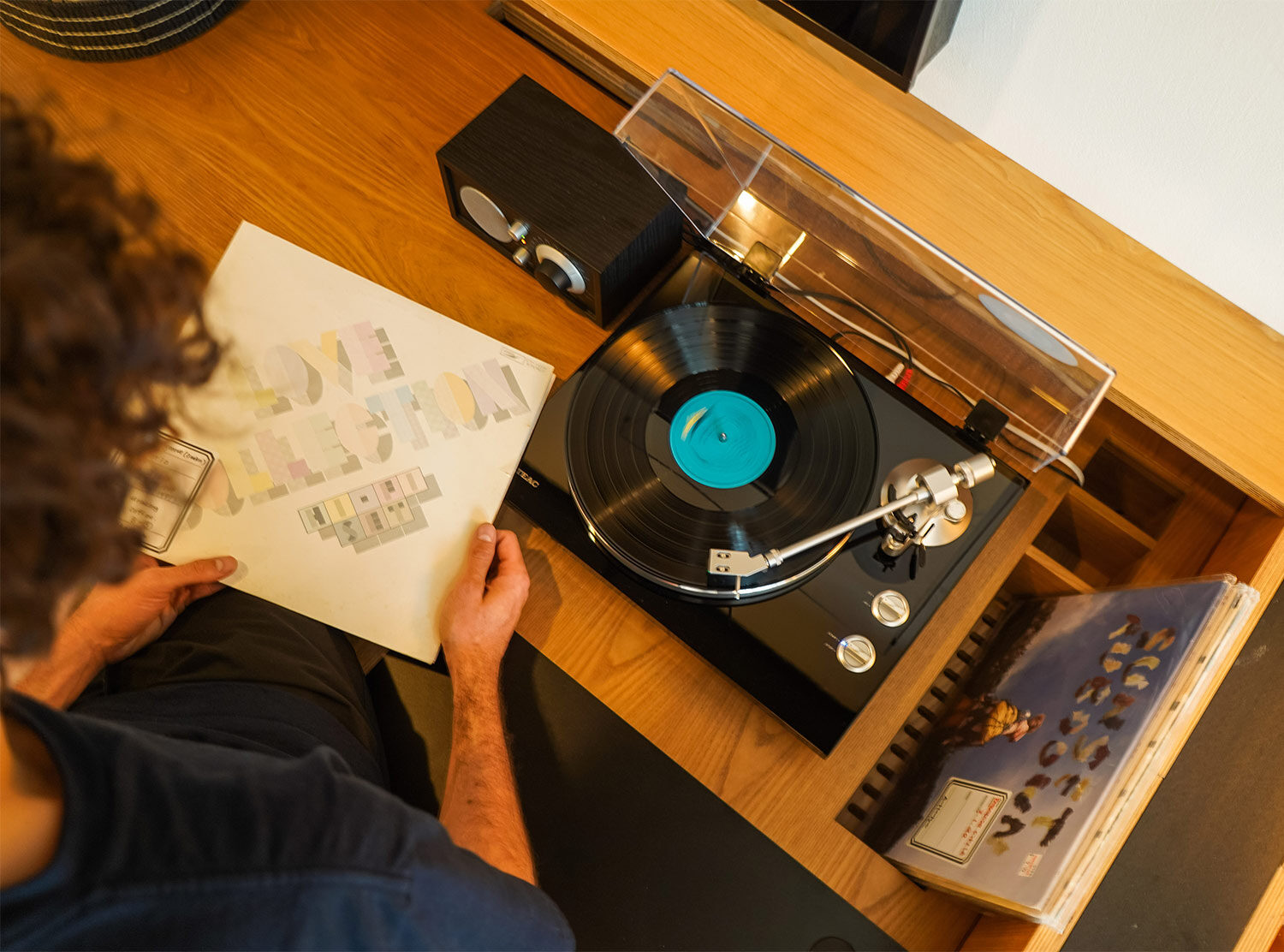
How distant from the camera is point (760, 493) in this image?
104 cm

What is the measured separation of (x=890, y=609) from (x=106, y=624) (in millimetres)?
967

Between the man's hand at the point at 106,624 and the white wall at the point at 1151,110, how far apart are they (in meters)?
1.11

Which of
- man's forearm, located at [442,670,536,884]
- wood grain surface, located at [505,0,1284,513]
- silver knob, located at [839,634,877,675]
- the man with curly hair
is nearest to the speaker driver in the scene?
wood grain surface, located at [505,0,1284,513]

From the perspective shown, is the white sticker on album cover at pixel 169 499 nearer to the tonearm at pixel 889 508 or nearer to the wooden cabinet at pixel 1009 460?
the wooden cabinet at pixel 1009 460

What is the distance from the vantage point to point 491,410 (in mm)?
1116

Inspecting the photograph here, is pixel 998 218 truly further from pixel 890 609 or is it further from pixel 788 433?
pixel 890 609

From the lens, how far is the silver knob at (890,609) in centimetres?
99

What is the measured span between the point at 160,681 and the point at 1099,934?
3.64ft

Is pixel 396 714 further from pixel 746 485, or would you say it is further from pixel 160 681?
pixel 746 485

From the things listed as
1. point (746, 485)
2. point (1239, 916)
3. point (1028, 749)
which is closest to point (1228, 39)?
point (746, 485)

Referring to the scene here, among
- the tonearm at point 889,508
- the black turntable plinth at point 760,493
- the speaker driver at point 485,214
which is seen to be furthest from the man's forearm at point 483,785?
the speaker driver at point 485,214

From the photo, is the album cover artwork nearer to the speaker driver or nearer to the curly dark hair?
the speaker driver

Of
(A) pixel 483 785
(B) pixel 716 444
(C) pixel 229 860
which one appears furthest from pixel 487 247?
(C) pixel 229 860

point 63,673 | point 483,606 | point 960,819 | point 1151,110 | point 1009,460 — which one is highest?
point 1151,110
